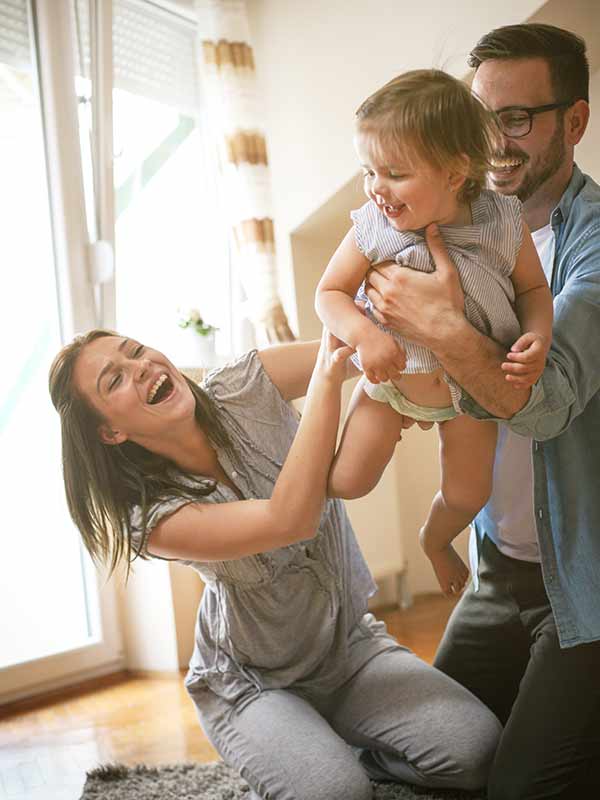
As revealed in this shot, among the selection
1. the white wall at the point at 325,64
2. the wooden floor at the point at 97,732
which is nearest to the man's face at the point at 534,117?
the white wall at the point at 325,64

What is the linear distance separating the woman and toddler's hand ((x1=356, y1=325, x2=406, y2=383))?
0.77ft

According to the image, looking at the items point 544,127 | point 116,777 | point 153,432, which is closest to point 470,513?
point 153,432

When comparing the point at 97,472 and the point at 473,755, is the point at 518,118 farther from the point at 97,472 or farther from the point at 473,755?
the point at 473,755

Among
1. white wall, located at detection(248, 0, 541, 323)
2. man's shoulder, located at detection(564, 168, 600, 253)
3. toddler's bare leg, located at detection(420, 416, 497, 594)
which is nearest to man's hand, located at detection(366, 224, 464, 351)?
toddler's bare leg, located at detection(420, 416, 497, 594)

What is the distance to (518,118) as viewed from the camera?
201 cm

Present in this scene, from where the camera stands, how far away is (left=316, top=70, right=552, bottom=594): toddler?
5.03 feet

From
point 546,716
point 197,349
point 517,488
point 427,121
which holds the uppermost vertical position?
point 427,121

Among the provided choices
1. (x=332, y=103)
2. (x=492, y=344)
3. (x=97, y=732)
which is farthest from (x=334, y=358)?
(x=332, y=103)

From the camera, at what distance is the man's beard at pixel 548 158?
6.63ft

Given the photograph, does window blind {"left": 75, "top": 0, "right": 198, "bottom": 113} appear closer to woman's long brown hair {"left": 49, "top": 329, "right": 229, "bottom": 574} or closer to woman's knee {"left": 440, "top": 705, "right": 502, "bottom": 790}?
woman's long brown hair {"left": 49, "top": 329, "right": 229, "bottom": 574}

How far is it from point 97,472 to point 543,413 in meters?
0.96

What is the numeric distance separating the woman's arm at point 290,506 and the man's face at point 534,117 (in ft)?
1.93

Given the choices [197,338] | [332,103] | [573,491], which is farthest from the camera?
[332,103]

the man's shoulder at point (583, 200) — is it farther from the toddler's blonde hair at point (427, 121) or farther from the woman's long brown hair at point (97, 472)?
the woman's long brown hair at point (97, 472)
